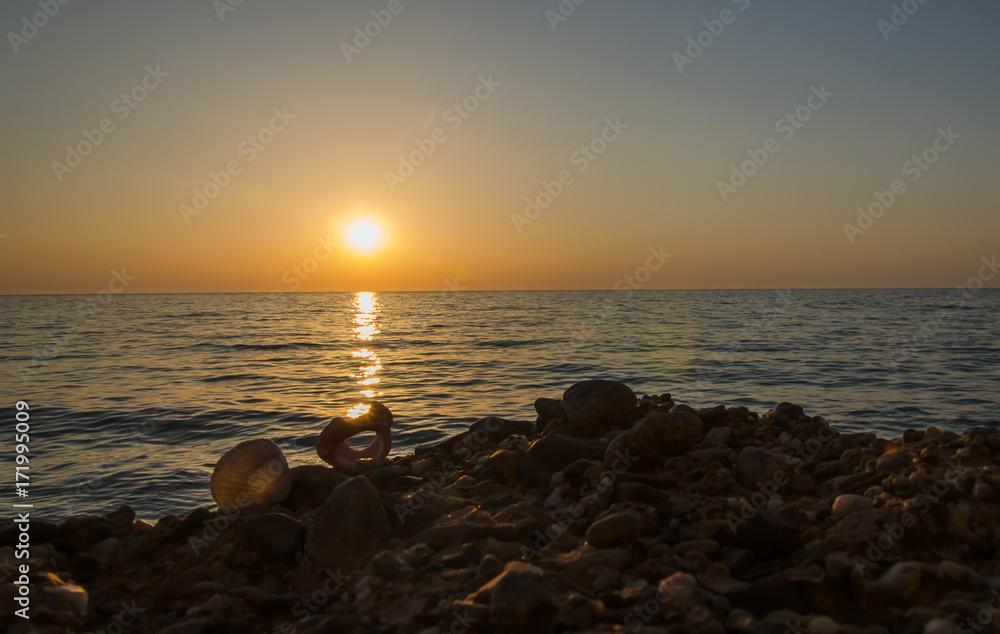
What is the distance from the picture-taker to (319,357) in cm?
2406

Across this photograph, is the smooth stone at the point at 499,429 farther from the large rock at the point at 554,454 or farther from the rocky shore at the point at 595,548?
the large rock at the point at 554,454

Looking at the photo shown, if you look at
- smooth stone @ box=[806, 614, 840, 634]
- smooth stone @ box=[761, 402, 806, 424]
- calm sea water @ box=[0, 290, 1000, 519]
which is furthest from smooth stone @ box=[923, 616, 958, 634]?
calm sea water @ box=[0, 290, 1000, 519]

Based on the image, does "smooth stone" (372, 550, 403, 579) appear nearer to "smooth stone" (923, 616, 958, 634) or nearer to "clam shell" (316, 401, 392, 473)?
"smooth stone" (923, 616, 958, 634)

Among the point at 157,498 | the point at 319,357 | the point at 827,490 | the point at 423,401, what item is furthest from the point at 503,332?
the point at 827,490

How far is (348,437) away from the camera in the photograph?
273 inches

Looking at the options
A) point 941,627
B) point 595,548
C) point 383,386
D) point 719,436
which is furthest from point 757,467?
point 383,386

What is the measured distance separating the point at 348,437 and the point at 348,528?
271 cm

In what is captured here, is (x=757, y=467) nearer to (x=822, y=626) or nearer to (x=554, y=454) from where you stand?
(x=554, y=454)

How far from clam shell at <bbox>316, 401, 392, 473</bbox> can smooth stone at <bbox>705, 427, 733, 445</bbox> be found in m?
3.46

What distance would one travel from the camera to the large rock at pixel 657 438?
5.06 metres

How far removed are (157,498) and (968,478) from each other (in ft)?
24.8

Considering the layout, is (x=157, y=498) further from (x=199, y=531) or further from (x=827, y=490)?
(x=827, y=490)

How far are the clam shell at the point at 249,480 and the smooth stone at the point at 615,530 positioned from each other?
3.11m

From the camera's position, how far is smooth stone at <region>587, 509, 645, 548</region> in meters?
3.62
